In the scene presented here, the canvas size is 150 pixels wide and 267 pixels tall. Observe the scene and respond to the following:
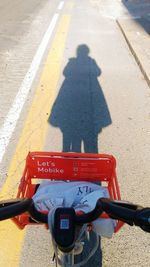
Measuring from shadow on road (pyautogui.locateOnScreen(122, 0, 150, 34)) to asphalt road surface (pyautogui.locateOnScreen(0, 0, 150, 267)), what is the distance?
197 cm

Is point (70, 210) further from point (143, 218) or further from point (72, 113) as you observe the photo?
point (72, 113)

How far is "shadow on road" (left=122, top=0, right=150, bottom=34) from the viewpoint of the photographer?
47.2 ft

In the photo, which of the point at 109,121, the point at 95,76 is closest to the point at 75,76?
the point at 95,76

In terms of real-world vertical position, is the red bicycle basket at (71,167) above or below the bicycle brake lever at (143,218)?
below

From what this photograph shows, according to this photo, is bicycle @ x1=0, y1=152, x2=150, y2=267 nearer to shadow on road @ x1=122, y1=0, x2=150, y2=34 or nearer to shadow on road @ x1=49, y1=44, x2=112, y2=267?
shadow on road @ x1=49, y1=44, x2=112, y2=267

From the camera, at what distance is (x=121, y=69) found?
8.90 meters

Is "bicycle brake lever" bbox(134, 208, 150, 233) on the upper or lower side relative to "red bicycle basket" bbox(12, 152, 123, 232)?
upper

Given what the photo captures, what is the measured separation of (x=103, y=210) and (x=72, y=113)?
14.8ft

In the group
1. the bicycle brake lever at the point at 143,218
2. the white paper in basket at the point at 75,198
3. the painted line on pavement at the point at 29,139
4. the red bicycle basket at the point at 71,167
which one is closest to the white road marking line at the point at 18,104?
the painted line on pavement at the point at 29,139

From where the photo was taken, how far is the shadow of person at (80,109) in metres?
5.56

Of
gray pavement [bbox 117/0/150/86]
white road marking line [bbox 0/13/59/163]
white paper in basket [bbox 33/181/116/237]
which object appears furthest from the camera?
gray pavement [bbox 117/0/150/86]

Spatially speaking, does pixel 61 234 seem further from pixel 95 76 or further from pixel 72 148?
pixel 95 76

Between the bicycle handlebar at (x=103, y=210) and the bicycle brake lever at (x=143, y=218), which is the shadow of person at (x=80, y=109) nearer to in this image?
the bicycle handlebar at (x=103, y=210)

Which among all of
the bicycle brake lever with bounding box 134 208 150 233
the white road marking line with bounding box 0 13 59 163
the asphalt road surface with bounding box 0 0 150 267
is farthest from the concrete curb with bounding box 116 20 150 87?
the bicycle brake lever with bounding box 134 208 150 233
